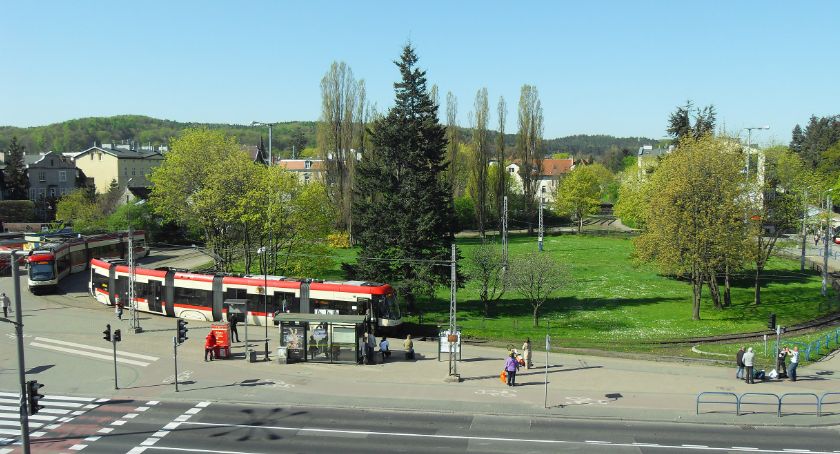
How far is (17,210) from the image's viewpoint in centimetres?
9831

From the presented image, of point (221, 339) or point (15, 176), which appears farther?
point (15, 176)

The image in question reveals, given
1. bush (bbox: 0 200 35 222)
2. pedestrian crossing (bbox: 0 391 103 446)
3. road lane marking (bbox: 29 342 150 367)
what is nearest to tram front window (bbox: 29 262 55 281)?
road lane marking (bbox: 29 342 150 367)

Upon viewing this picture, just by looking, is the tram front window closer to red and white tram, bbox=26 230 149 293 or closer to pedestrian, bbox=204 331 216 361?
red and white tram, bbox=26 230 149 293

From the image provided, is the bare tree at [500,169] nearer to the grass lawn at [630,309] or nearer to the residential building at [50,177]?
the grass lawn at [630,309]

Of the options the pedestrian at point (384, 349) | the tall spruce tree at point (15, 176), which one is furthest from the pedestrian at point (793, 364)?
the tall spruce tree at point (15, 176)

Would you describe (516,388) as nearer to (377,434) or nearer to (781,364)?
(377,434)

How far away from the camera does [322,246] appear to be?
49.5 m

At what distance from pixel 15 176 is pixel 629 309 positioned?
96.3 metres

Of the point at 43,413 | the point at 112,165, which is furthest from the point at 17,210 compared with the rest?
the point at 43,413

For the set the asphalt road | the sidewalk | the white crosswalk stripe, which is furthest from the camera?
the sidewalk

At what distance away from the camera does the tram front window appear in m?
50.8


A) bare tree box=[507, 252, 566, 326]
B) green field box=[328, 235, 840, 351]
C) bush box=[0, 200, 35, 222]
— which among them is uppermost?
bush box=[0, 200, 35, 222]

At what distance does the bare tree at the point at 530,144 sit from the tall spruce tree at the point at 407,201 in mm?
57338

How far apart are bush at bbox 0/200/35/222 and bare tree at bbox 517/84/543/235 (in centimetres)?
7420
